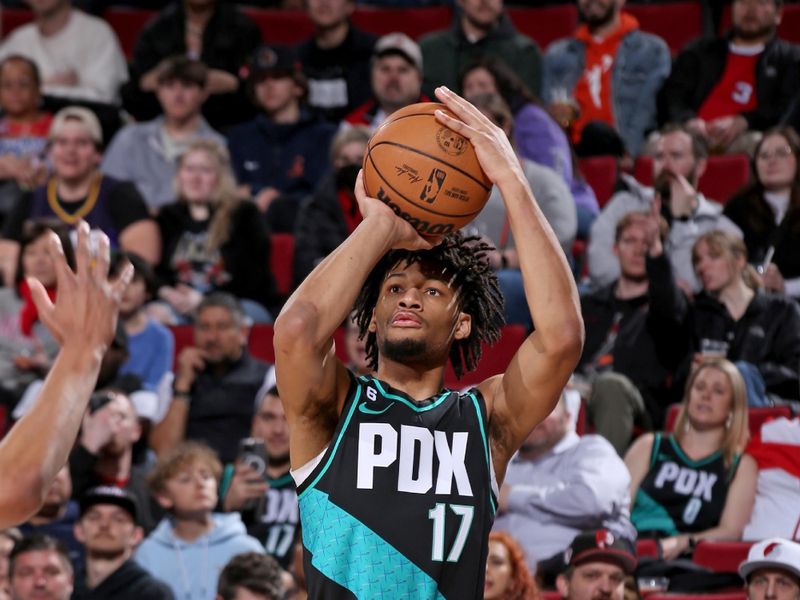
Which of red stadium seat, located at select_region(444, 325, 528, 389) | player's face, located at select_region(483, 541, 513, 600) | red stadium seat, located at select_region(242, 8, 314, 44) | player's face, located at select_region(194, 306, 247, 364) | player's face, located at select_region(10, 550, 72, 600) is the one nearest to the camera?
player's face, located at select_region(483, 541, 513, 600)

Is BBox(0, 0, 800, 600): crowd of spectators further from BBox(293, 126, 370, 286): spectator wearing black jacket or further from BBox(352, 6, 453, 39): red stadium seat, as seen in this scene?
BBox(352, 6, 453, 39): red stadium seat

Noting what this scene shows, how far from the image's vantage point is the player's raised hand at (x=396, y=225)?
4.05 meters

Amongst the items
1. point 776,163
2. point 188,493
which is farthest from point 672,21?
point 188,493

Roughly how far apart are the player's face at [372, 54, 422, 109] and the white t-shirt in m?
2.02

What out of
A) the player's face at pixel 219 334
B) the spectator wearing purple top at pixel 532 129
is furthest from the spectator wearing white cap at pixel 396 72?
the player's face at pixel 219 334

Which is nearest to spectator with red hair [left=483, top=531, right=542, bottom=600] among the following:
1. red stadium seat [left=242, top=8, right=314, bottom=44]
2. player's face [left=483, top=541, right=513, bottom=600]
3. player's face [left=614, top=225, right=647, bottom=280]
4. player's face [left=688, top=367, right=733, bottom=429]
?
player's face [left=483, top=541, right=513, bottom=600]

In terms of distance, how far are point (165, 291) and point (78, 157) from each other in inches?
37.0

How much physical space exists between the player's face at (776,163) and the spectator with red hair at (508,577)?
3312mm

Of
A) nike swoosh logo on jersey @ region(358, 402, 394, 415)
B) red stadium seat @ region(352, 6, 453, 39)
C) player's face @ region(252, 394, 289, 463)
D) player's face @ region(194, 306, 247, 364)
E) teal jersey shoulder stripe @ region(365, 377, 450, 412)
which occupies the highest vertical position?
red stadium seat @ region(352, 6, 453, 39)

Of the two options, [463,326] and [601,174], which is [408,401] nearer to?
[463,326]

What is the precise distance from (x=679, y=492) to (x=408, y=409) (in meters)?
3.05

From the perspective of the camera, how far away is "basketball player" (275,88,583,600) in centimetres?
387

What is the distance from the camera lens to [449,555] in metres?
3.87

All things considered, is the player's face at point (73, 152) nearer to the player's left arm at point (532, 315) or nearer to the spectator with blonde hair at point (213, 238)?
the spectator with blonde hair at point (213, 238)
